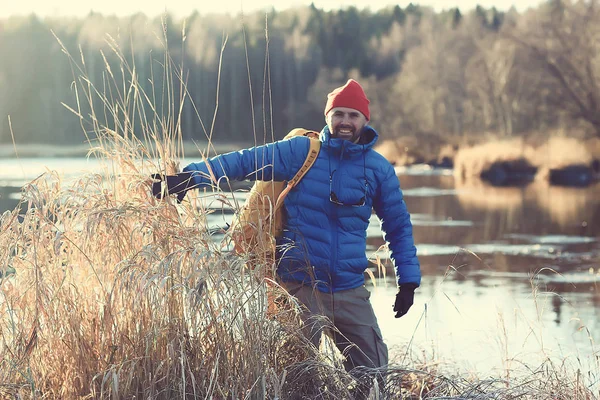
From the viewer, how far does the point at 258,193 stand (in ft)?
12.3

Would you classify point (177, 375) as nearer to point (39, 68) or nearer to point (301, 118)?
point (301, 118)

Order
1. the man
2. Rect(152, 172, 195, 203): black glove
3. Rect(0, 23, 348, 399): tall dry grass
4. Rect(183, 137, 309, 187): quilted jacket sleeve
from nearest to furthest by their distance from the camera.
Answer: Rect(0, 23, 348, 399): tall dry grass → Rect(152, 172, 195, 203): black glove → Rect(183, 137, 309, 187): quilted jacket sleeve → the man

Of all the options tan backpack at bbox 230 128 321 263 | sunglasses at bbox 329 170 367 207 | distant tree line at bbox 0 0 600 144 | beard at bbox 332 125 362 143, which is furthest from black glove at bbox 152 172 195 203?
distant tree line at bbox 0 0 600 144

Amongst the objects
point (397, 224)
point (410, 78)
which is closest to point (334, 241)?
point (397, 224)

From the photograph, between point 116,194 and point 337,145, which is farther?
point 337,145

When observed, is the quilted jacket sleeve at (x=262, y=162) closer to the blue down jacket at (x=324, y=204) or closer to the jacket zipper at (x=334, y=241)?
the blue down jacket at (x=324, y=204)

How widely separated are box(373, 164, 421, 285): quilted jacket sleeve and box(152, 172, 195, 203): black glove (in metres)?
0.96

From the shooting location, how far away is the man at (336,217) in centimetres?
381

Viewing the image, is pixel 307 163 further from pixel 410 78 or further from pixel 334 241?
pixel 410 78

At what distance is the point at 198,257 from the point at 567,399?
173 cm

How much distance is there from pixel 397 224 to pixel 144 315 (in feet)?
4.49

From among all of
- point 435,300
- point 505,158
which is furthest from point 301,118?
point 435,300

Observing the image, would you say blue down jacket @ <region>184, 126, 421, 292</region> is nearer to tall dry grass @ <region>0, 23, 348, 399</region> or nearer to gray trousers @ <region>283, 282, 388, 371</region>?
gray trousers @ <region>283, 282, 388, 371</region>

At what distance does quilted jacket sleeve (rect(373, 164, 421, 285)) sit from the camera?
13.1 feet
